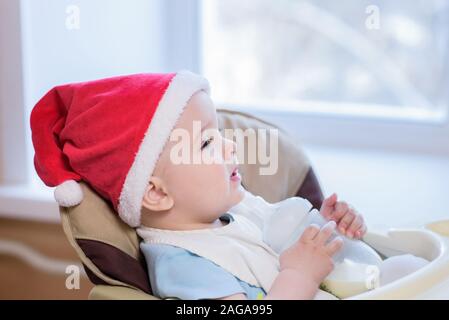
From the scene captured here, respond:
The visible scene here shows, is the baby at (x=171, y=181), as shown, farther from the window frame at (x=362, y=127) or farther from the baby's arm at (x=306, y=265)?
the window frame at (x=362, y=127)

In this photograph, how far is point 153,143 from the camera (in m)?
0.91

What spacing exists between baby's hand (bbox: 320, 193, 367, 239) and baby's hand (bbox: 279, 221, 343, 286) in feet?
0.29

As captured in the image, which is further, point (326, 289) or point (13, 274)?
point (13, 274)

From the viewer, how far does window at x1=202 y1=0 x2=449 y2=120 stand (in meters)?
1.59

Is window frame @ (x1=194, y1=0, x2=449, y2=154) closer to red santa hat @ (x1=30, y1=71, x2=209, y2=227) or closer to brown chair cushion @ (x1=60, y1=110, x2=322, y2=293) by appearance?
brown chair cushion @ (x1=60, y1=110, x2=322, y2=293)

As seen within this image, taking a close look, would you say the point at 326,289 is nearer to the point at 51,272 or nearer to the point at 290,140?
the point at 290,140

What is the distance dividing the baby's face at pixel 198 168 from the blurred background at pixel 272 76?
467 mm

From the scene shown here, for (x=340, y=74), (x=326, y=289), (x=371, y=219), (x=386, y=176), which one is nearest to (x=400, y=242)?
(x=326, y=289)

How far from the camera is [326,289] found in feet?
3.10

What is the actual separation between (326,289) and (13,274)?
0.90 metres

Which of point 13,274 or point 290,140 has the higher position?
point 290,140

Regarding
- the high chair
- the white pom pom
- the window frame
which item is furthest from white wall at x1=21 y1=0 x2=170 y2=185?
the white pom pom

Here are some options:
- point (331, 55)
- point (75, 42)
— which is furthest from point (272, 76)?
point (75, 42)

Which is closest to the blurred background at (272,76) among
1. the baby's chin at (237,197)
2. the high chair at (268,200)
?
the high chair at (268,200)
